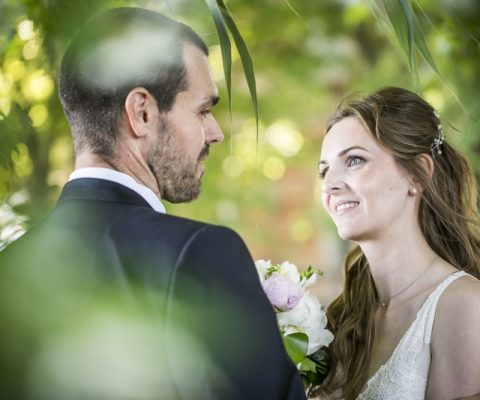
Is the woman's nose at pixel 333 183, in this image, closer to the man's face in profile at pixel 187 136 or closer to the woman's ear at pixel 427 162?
the woman's ear at pixel 427 162

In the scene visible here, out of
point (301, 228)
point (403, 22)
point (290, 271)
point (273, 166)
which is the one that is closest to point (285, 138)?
point (273, 166)

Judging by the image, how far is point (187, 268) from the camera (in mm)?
1475

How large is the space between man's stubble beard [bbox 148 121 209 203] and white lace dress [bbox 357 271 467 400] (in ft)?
3.90

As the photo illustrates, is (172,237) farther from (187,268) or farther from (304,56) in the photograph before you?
(304,56)

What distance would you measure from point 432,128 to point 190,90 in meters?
1.47

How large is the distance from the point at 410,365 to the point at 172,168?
129 cm

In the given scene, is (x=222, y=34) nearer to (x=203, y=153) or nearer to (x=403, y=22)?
(x=403, y=22)

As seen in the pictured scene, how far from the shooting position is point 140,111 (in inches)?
70.2

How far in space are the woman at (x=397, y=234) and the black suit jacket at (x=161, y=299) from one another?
4.15 ft

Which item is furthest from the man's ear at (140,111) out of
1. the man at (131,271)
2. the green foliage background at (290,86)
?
the green foliage background at (290,86)

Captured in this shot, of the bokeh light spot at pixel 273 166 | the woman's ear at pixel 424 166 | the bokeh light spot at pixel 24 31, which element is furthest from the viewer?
the bokeh light spot at pixel 273 166

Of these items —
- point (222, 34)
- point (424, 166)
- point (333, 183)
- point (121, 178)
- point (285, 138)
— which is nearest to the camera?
point (222, 34)

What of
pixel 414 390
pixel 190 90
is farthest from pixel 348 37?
pixel 190 90

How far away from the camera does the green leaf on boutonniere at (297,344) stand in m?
2.51
